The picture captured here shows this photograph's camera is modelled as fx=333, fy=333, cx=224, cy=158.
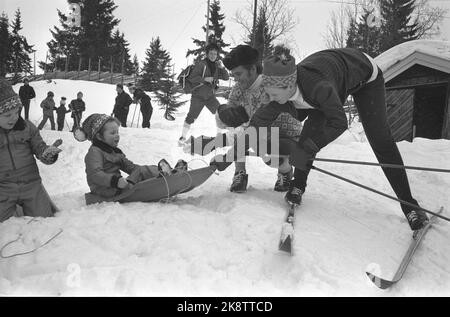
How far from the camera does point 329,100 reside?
223cm

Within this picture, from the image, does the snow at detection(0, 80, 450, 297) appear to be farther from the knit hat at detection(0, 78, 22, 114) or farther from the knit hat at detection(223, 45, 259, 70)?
the knit hat at detection(223, 45, 259, 70)

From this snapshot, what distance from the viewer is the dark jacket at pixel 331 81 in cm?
224

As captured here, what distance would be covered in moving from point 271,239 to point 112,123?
175 centimetres

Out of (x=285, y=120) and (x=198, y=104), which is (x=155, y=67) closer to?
(x=198, y=104)

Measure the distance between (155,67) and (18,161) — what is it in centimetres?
1845

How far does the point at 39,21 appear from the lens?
347 centimetres

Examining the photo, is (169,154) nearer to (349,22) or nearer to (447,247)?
(447,247)

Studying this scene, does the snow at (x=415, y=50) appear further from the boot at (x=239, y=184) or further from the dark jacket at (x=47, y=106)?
the dark jacket at (x=47, y=106)

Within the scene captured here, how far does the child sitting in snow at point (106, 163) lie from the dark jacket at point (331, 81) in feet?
4.55

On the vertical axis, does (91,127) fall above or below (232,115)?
below

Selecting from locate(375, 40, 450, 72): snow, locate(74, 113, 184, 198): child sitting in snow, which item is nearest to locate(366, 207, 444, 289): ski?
locate(74, 113, 184, 198): child sitting in snow

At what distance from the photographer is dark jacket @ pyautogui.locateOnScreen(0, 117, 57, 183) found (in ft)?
8.38

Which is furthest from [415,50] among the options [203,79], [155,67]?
[155,67]
